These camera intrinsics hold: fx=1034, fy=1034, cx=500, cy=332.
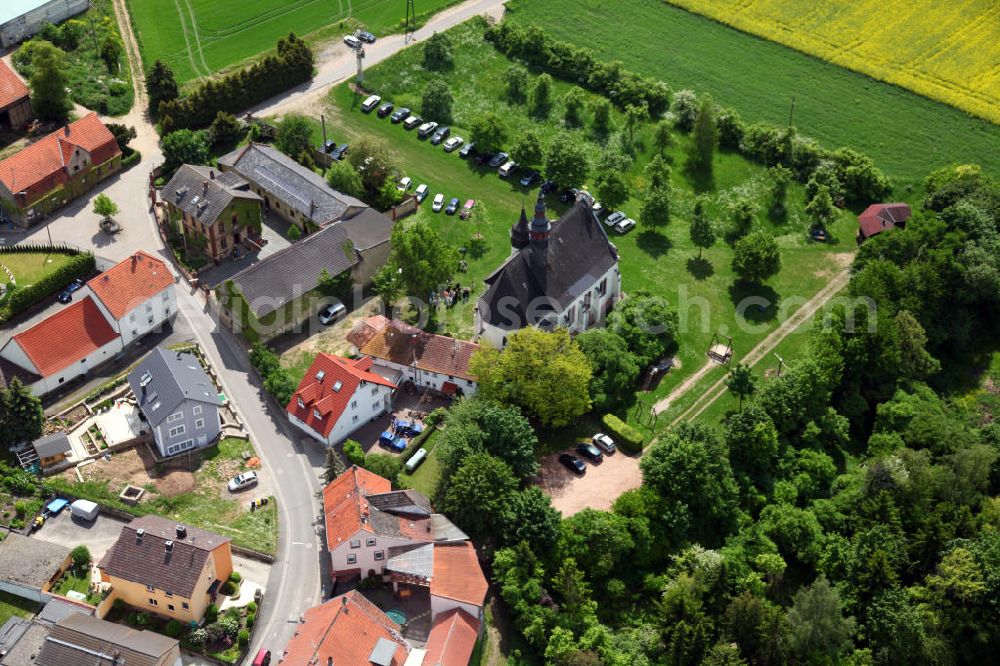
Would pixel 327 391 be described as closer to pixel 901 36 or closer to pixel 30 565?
pixel 30 565

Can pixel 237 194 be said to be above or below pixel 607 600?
above

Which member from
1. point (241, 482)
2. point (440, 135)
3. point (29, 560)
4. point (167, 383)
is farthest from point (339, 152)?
point (29, 560)

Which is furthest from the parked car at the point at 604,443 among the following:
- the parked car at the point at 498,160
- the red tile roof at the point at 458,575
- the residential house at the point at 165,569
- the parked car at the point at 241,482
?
the parked car at the point at 498,160

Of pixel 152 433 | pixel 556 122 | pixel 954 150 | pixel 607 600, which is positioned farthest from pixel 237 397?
pixel 954 150

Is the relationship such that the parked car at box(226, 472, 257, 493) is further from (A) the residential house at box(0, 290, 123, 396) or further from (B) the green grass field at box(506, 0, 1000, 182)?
(B) the green grass field at box(506, 0, 1000, 182)

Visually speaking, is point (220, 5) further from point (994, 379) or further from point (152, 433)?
point (994, 379)

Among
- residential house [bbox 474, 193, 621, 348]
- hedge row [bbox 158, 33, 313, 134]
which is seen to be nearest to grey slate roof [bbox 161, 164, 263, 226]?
hedge row [bbox 158, 33, 313, 134]

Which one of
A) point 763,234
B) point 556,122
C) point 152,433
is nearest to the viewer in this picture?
point 152,433

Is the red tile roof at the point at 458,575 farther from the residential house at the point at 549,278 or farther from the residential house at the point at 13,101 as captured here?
the residential house at the point at 13,101
